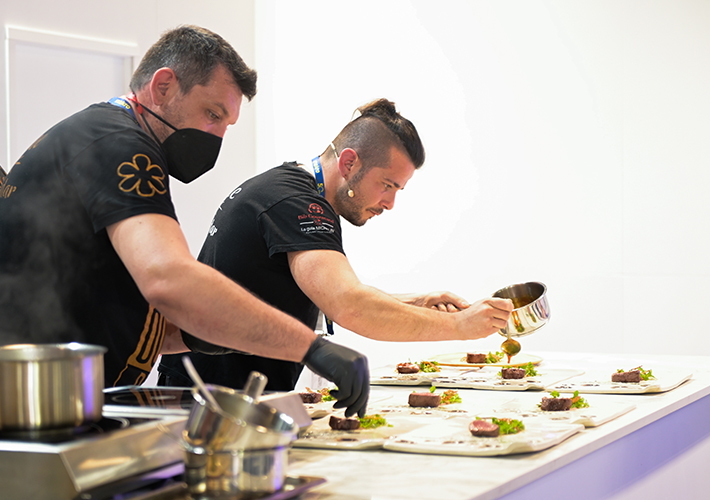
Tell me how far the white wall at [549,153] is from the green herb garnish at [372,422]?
3.02 m

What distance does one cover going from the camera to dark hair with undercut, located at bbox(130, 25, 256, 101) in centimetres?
185

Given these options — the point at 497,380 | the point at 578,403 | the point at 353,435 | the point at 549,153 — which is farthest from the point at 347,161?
the point at 549,153

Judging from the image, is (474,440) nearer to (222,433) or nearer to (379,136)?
(222,433)

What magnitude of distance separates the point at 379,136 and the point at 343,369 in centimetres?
129

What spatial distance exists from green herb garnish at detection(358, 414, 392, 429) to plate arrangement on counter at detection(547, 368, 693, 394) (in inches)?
31.8

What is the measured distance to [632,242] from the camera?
4.28m

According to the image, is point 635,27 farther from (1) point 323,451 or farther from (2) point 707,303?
(1) point 323,451

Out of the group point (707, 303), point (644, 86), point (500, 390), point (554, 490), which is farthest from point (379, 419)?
point (644, 86)

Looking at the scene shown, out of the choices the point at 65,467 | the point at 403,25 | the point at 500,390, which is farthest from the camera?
the point at 403,25

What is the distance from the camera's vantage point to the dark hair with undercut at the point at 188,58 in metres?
1.85

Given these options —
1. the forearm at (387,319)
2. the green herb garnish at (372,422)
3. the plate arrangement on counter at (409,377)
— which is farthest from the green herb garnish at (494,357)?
the green herb garnish at (372,422)

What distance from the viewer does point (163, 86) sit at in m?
1.84

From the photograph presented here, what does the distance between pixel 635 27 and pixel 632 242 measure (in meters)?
1.23

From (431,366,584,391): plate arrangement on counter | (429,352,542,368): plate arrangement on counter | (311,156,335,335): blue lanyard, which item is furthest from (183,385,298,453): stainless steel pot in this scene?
(429,352,542,368): plate arrangement on counter
